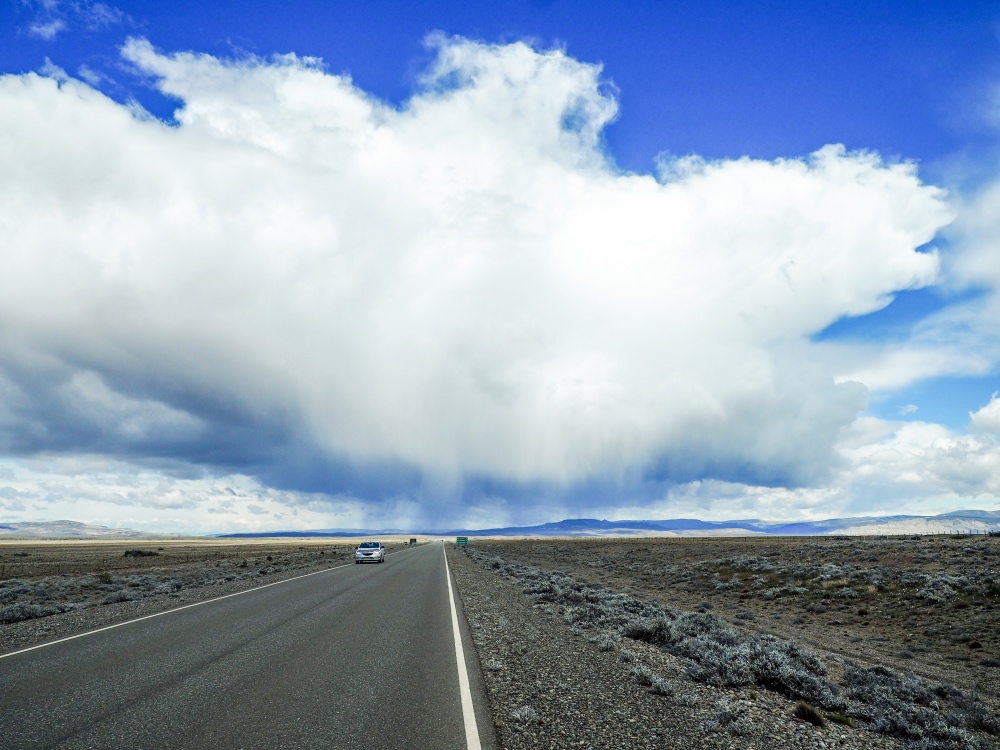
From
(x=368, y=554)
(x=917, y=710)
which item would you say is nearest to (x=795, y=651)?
(x=917, y=710)

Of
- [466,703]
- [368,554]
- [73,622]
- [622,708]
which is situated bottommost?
[622,708]

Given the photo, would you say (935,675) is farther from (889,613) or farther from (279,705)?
(279,705)

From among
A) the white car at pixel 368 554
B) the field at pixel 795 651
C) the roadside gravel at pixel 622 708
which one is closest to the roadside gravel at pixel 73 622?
the field at pixel 795 651

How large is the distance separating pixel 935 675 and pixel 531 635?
10.2 metres

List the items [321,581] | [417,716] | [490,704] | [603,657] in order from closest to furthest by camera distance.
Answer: [417,716] → [490,704] → [603,657] → [321,581]

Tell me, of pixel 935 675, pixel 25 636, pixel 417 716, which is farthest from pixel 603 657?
pixel 25 636

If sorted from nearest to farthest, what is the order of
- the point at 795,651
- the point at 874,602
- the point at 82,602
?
the point at 795,651 → the point at 82,602 → the point at 874,602

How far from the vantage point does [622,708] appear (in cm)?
770

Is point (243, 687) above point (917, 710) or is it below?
above

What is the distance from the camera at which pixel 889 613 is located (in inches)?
867

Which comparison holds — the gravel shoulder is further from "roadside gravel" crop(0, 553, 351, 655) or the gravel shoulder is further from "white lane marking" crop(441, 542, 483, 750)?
"white lane marking" crop(441, 542, 483, 750)

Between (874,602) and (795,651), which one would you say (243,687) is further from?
(874,602)

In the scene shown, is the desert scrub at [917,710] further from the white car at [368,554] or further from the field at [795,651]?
the white car at [368,554]

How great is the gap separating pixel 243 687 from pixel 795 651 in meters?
11.3
